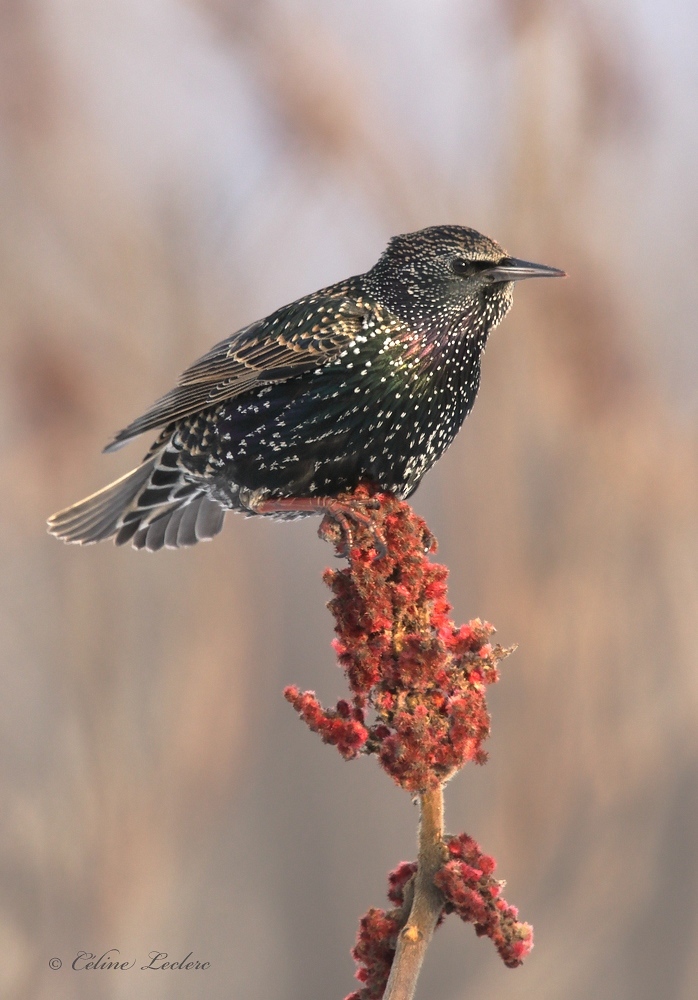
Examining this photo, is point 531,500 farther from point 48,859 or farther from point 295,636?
point 48,859

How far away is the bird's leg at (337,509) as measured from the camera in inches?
91.1

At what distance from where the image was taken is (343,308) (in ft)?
9.32

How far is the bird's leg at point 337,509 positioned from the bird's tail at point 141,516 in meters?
0.53

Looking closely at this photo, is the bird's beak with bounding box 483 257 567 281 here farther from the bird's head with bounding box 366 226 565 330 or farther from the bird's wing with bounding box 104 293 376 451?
the bird's wing with bounding box 104 293 376 451

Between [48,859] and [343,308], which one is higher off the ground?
[343,308]

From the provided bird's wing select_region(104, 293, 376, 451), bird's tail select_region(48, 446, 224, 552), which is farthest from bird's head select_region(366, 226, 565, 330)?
bird's tail select_region(48, 446, 224, 552)

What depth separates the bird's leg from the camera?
231 cm

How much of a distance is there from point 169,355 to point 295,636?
127 cm

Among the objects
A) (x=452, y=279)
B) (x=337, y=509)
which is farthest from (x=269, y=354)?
(x=337, y=509)

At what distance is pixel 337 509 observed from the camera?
8.15 feet

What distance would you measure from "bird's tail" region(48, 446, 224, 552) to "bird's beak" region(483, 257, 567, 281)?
44.7 inches

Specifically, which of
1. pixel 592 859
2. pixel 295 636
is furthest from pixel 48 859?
pixel 592 859

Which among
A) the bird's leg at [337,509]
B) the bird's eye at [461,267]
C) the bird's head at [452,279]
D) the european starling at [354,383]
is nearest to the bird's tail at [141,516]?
the european starling at [354,383]

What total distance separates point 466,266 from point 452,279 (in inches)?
1.8
